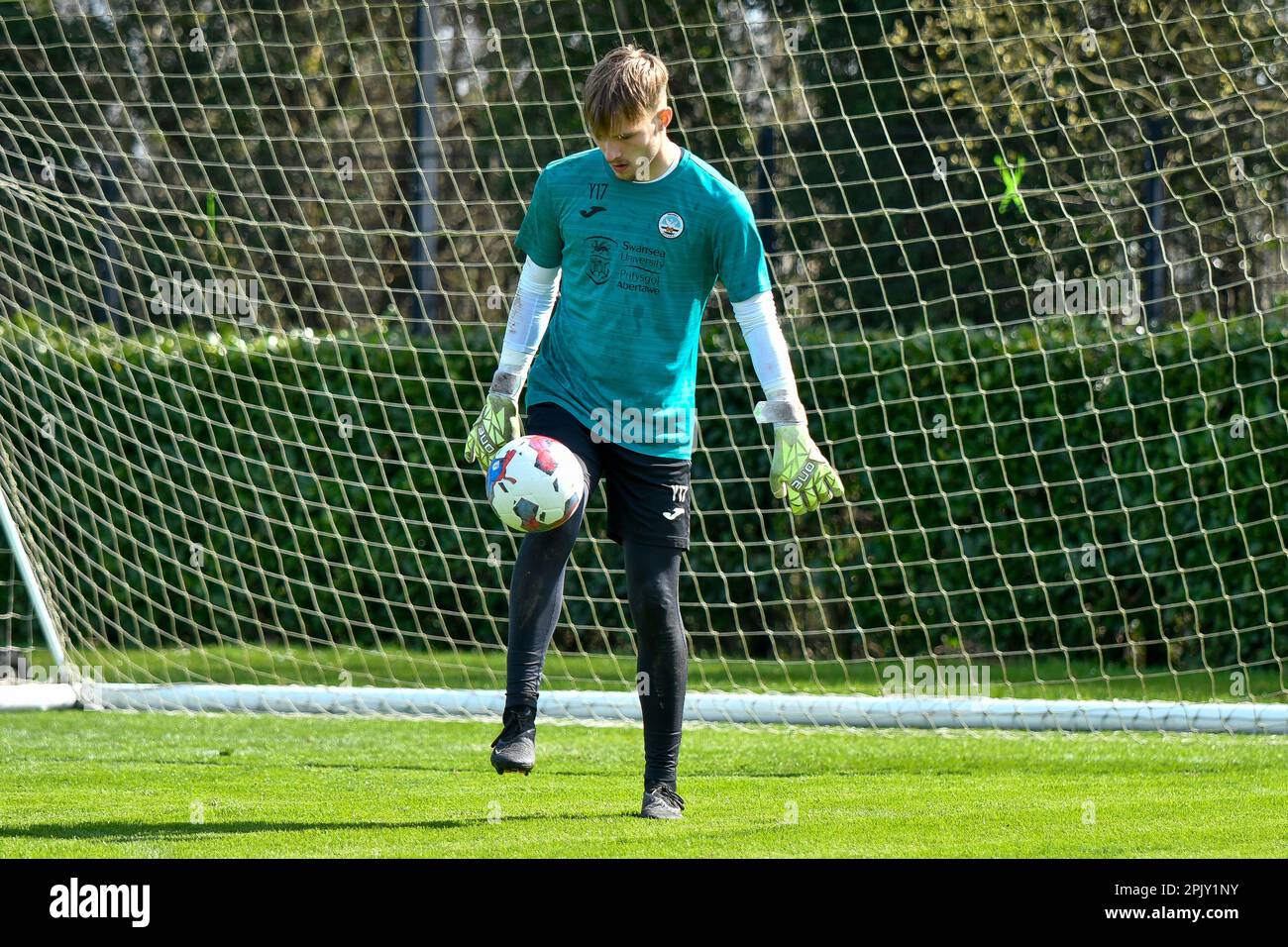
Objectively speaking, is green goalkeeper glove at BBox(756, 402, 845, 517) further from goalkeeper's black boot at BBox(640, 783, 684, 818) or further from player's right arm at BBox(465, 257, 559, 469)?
goalkeeper's black boot at BBox(640, 783, 684, 818)

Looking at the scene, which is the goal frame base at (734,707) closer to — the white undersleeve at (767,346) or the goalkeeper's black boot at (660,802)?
the goalkeeper's black boot at (660,802)

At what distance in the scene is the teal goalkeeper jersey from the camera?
3.79 metres

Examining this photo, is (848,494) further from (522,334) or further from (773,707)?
(522,334)

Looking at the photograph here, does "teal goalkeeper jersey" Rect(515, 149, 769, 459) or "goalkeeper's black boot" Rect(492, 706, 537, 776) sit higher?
"teal goalkeeper jersey" Rect(515, 149, 769, 459)

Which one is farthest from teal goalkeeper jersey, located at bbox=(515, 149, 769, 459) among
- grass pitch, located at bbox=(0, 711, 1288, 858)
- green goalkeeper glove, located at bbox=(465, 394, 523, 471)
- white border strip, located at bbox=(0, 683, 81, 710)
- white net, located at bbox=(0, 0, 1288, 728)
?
white border strip, located at bbox=(0, 683, 81, 710)

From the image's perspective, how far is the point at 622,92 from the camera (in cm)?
358

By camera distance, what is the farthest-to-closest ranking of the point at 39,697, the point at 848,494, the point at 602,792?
the point at 848,494 < the point at 39,697 < the point at 602,792

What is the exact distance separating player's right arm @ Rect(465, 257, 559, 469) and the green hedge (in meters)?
3.63

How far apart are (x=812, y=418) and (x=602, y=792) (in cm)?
464

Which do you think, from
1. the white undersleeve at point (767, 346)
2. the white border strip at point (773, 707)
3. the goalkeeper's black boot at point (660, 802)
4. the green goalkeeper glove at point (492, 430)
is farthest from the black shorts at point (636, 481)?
the white border strip at point (773, 707)

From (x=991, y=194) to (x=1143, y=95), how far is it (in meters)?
1.65

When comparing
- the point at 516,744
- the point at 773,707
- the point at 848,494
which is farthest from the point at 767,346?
the point at 848,494

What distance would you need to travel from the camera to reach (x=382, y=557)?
955 centimetres
